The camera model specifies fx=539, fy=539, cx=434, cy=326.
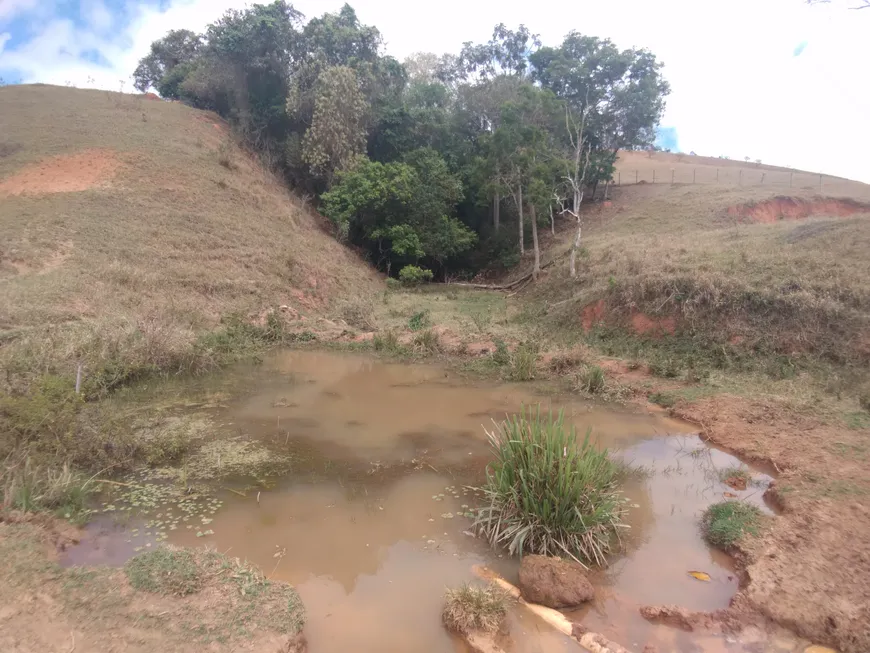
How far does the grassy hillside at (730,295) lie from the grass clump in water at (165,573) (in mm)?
9754

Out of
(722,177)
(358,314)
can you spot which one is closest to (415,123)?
(358,314)

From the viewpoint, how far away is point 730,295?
37.8 ft

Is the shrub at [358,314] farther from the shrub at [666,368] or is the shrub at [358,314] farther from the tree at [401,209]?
the shrub at [666,368]

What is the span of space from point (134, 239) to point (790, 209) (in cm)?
2555

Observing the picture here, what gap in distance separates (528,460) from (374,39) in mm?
26763

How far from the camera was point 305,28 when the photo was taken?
2559 cm

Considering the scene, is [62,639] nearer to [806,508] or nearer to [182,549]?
[182,549]

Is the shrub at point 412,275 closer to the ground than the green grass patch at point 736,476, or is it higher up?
higher up

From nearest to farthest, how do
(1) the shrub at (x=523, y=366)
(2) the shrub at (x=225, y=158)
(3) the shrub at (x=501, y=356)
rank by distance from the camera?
1. (1) the shrub at (x=523, y=366)
2. (3) the shrub at (x=501, y=356)
3. (2) the shrub at (x=225, y=158)

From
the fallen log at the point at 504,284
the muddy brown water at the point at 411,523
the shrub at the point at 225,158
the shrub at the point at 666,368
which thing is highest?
the shrub at the point at 225,158

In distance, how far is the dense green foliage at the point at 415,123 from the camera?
2350 cm

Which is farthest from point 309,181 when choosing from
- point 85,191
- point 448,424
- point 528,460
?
point 528,460

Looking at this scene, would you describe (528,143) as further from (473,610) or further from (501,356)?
(473,610)

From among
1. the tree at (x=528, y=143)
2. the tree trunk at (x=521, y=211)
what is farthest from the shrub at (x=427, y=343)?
the tree trunk at (x=521, y=211)
